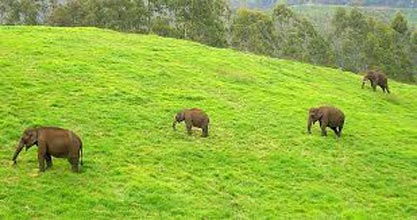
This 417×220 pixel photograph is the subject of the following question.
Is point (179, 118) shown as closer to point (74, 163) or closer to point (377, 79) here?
point (74, 163)

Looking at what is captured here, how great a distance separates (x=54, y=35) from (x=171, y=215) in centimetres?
2632

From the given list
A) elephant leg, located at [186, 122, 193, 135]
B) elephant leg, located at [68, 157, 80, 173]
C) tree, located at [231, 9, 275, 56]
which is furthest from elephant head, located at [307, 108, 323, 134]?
tree, located at [231, 9, 275, 56]

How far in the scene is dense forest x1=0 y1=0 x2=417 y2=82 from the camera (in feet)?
227

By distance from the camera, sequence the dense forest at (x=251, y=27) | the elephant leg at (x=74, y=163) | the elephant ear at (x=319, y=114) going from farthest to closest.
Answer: the dense forest at (x=251, y=27) < the elephant ear at (x=319, y=114) < the elephant leg at (x=74, y=163)

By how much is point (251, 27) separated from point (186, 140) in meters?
53.7

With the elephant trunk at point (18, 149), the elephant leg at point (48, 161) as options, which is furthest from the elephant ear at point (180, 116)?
the elephant trunk at point (18, 149)

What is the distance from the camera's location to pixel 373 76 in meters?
41.7

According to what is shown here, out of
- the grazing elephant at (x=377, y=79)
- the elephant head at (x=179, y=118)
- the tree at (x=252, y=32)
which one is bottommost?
the tree at (x=252, y=32)

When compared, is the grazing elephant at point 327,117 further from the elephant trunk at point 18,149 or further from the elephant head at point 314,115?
the elephant trunk at point 18,149

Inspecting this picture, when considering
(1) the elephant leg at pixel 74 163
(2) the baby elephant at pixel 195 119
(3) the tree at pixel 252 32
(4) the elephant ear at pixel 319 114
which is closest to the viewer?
(1) the elephant leg at pixel 74 163

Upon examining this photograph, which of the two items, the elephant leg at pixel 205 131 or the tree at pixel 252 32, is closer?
the elephant leg at pixel 205 131

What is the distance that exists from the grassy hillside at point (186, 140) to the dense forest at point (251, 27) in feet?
92.3

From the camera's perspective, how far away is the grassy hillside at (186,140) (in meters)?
18.0

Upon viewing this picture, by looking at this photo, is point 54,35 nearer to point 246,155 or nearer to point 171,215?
point 246,155
